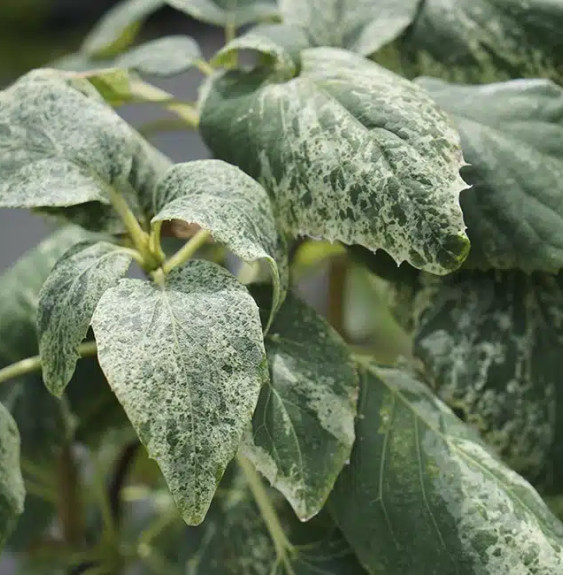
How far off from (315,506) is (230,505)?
167 mm

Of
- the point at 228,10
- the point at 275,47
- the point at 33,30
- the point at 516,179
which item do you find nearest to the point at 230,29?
the point at 228,10

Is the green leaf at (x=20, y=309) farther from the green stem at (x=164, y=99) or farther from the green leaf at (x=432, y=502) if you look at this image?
the green leaf at (x=432, y=502)

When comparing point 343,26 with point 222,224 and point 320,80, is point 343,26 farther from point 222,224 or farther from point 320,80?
point 222,224

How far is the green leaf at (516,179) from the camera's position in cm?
44

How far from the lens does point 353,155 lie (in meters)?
0.40

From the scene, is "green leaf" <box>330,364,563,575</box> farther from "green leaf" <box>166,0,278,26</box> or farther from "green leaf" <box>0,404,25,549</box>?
"green leaf" <box>166,0,278,26</box>

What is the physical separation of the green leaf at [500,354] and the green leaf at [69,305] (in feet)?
0.60

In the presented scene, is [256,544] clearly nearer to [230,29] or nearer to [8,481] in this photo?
[8,481]

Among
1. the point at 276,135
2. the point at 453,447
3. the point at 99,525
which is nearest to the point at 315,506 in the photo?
the point at 453,447

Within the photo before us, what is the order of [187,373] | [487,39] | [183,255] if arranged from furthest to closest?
[487,39], [183,255], [187,373]

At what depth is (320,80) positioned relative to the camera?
1.49 ft

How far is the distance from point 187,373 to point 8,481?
150 mm

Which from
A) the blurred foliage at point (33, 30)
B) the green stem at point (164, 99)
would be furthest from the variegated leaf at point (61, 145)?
the blurred foliage at point (33, 30)

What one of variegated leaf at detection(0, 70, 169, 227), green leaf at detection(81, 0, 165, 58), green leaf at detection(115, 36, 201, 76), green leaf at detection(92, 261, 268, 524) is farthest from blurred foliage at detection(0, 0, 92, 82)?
green leaf at detection(92, 261, 268, 524)
